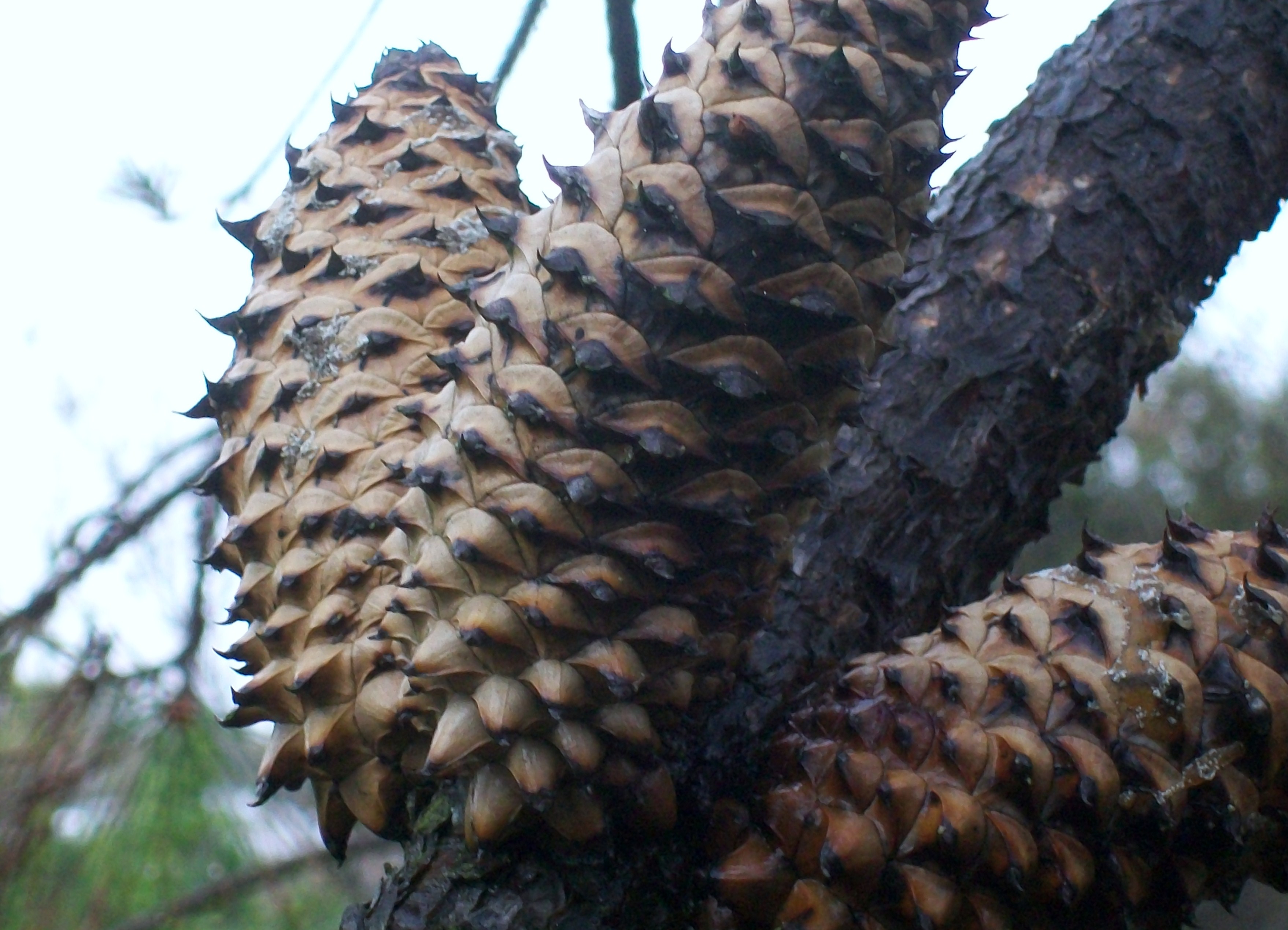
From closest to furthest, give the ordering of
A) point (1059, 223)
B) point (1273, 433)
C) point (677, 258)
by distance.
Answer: point (677, 258) < point (1059, 223) < point (1273, 433)

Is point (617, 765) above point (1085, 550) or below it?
below

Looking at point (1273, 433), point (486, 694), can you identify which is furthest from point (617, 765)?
point (1273, 433)

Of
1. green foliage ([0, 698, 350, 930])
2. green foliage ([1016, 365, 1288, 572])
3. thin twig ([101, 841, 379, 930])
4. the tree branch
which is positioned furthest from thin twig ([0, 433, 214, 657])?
green foliage ([1016, 365, 1288, 572])

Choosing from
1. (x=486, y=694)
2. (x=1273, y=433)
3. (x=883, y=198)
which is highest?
(x=1273, y=433)

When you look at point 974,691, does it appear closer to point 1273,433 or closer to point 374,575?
point 374,575

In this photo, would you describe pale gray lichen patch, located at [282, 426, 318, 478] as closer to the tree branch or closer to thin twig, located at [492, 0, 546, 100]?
the tree branch

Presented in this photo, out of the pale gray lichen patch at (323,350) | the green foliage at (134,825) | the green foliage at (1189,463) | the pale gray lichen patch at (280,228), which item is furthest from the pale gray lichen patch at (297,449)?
the green foliage at (1189,463)

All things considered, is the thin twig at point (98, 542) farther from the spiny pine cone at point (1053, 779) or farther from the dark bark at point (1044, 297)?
the spiny pine cone at point (1053, 779)
